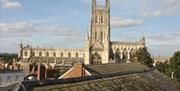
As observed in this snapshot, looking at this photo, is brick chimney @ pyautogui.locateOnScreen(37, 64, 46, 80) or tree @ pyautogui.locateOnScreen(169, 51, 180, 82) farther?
tree @ pyautogui.locateOnScreen(169, 51, 180, 82)

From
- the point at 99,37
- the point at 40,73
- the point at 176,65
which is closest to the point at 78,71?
the point at 40,73

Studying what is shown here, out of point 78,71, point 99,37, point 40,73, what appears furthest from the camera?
point 99,37

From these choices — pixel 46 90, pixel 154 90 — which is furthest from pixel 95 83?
pixel 154 90

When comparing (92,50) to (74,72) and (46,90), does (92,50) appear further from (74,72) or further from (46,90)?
(46,90)

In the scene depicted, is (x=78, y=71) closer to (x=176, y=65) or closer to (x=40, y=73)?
(x=40, y=73)

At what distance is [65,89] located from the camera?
11578 millimetres

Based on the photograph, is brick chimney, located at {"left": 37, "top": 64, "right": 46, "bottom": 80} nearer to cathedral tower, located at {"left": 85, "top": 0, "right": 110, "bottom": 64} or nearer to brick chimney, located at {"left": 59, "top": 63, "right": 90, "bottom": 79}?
brick chimney, located at {"left": 59, "top": 63, "right": 90, "bottom": 79}

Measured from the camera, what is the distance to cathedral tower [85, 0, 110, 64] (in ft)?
626

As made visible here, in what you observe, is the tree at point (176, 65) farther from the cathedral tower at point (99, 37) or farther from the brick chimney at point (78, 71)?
the cathedral tower at point (99, 37)

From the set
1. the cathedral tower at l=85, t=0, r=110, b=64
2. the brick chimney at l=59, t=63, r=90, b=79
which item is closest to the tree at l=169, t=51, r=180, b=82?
the brick chimney at l=59, t=63, r=90, b=79

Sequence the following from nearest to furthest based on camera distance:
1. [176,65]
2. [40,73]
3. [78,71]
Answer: [78,71] < [40,73] < [176,65]

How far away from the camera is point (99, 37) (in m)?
196

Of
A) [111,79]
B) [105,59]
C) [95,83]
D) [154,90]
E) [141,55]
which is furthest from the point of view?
[105,59]

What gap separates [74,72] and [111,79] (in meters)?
18.3
